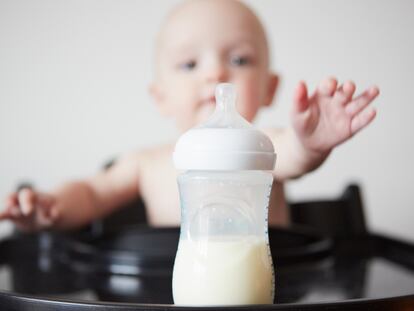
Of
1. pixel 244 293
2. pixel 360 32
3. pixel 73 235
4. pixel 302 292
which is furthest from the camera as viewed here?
pixel 360 32

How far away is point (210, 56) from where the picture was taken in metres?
0.72

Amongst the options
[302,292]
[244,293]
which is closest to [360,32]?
[302,292]

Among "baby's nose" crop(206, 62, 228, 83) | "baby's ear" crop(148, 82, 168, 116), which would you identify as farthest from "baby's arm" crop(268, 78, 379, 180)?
"baby's ear" crop(148, 82, 168, 116)

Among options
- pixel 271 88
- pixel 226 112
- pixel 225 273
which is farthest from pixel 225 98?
pixel 271 88

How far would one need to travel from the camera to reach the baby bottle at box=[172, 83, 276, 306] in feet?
1.24

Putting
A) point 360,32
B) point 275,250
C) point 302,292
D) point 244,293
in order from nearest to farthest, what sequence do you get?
point 244,293
point 302,292
point 275,250
point 360,32

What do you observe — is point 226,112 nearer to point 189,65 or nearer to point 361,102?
point 361,102

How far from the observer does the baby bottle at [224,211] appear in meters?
0.38

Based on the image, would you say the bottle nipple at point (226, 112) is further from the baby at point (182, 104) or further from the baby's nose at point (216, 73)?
the baby's nose at point (216, 73)

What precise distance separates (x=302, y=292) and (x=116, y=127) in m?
0.85

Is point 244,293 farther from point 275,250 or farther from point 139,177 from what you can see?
point 139,177

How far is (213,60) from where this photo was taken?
28.4 inches

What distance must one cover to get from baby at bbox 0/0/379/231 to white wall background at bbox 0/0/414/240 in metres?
0.46

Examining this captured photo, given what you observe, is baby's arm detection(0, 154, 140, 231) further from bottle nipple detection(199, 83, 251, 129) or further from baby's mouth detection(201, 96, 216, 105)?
bottle nipple detection(199, 83, 251, 129)
